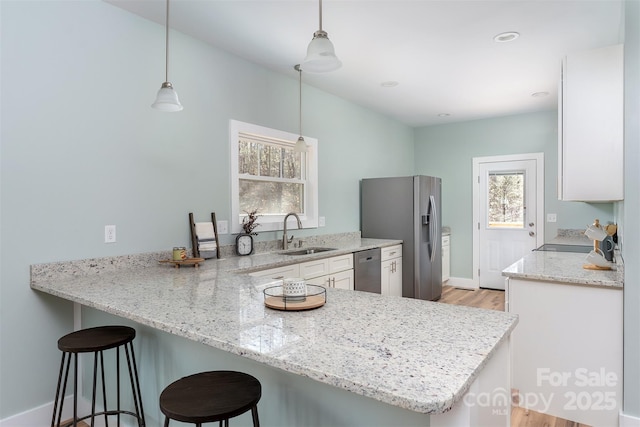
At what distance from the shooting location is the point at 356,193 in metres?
4.79

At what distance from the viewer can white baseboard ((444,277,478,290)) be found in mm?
5715

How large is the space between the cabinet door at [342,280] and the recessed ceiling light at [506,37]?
2.28 m

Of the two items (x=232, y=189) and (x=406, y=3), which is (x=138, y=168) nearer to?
(x=232, y=189)

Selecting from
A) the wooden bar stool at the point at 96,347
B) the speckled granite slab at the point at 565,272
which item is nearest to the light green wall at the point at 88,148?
the wooden bar stool at the point at 96,347

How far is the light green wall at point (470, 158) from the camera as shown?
16.7ft

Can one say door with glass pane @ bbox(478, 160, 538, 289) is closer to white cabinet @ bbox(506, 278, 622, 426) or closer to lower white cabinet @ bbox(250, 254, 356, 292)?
lower white cabinet @ bbox(250, 254, 356, 292)

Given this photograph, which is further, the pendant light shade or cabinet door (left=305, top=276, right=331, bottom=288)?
cabinet door (left=305, top=276, right=331, bottom=288)

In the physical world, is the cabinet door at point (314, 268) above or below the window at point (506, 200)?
below

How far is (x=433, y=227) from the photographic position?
471cm

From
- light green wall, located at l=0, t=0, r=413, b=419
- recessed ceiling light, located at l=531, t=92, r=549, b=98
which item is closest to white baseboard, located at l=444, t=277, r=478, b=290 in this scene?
recessed ceiling light, located at l=531, t=92, r=549, b=98

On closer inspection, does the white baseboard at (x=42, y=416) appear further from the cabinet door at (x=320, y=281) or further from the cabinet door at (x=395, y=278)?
the cabinet door at (x=395, y=278)

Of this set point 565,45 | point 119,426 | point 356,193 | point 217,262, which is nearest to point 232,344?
point 119,426

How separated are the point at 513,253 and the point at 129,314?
5284mm

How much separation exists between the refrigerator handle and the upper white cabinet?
7.77ft
